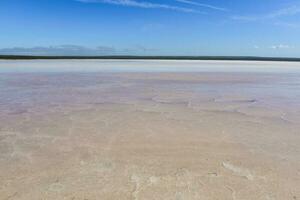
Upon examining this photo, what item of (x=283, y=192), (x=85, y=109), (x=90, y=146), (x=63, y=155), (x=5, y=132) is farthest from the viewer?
(x=85, y=109)

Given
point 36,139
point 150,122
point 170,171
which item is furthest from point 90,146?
point 150,122

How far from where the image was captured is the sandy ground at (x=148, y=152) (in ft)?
7.66

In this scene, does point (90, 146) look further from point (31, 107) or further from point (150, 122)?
point (31, 107)

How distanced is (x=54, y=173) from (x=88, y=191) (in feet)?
1.69

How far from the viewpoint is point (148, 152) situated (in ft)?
10.6

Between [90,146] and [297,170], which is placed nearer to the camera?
[297,170]

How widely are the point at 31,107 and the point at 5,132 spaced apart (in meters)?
1.83

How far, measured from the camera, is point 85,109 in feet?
18.5

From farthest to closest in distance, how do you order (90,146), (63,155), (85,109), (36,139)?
1. (85,109)
2. (36,139)
3. (90,146)
4. (63,155)

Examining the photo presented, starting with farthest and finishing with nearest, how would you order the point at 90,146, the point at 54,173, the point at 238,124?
the point at 238,124
the point at 90,146
the point at 54,173

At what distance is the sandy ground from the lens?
2.34 m

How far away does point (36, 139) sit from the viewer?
366cm

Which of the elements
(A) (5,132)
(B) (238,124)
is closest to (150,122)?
(B) (238,124)

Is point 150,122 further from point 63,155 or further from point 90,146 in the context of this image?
point 63,155
